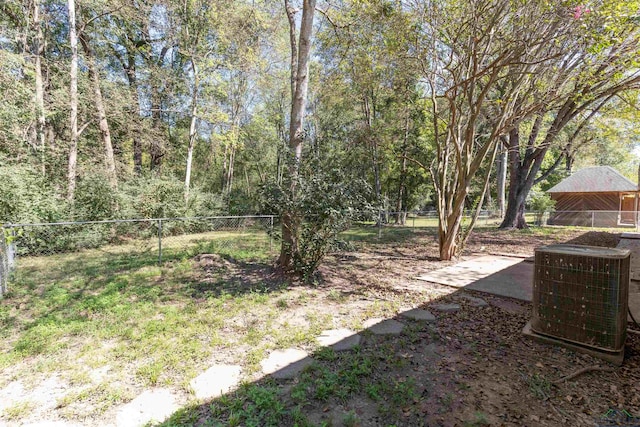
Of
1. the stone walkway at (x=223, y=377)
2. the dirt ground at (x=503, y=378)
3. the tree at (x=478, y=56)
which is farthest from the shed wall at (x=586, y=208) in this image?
the stone walkway at (x=223, y=377)

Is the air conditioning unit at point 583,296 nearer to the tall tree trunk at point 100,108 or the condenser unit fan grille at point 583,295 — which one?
the condenser unit fan grille at point 583,295

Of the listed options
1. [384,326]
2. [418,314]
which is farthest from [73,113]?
[418,314]

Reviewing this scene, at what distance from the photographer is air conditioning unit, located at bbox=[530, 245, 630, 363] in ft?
7.19

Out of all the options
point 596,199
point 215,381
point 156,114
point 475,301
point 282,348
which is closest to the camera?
point 215,381

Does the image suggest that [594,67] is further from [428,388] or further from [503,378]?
[428,388]

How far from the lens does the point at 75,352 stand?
248cm

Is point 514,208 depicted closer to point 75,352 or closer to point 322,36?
point 322,36

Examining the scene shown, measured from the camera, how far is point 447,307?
11.3 feet

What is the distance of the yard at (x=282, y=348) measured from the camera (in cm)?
177

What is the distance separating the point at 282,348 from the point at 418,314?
5.29ft

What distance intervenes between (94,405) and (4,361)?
1.22 m

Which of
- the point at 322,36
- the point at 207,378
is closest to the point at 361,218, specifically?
the point at 207,378

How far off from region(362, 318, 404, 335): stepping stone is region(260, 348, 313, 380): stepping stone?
2.58 feet

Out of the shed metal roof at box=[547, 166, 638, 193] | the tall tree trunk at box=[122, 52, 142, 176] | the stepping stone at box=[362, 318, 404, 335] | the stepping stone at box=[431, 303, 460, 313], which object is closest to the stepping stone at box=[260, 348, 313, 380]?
the stepping stone at box=[362, 318, 404, 335]
